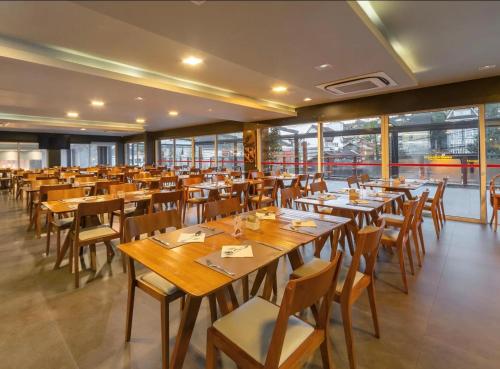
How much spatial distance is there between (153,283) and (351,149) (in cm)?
613

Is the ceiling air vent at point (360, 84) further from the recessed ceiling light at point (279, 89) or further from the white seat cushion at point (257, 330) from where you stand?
the white seat cushion at point (257, 330)

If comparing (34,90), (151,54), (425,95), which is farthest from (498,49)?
(34,90)

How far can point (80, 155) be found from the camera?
1520 cm

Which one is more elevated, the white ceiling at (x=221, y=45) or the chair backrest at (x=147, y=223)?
the white ceiling at (x=221, y=45)

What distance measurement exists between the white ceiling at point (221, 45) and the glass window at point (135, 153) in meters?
8.67

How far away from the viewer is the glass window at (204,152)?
10.8m

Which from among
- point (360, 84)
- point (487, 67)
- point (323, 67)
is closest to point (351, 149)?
point (360, 84)

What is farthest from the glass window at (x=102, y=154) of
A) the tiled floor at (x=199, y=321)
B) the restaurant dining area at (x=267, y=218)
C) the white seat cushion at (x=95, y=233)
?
the white seat cushion at (x=95, y=233)

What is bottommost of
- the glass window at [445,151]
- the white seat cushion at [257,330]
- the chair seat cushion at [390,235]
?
the white seat cushion at [257,330]

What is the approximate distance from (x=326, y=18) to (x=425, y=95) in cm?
412

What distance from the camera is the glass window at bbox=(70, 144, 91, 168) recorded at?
14759 millimetres

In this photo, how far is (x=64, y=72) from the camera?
12.1 feet

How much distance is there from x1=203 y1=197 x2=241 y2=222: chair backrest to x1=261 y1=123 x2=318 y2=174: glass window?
513 cm

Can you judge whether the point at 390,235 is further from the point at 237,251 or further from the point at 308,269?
the point at 237,251
